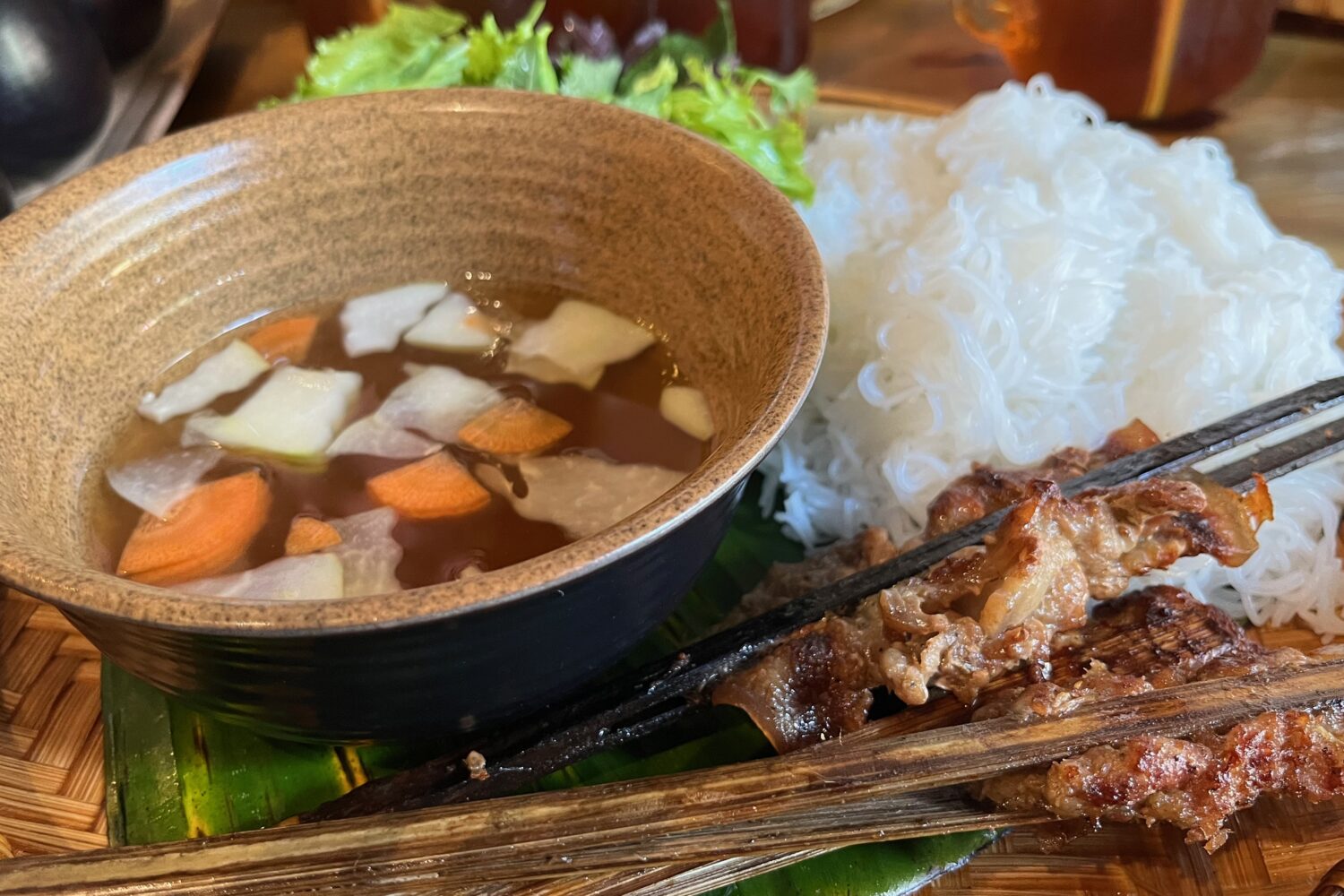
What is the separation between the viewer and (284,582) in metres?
1.55

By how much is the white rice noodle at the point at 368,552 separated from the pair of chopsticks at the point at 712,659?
301mm

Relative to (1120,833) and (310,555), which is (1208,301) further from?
(310,555)

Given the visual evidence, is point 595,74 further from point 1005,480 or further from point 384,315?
point 1005,480

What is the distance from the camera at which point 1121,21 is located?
2904 mm

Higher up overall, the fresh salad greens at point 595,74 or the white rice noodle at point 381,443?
the fresh salad greens at point 595,74

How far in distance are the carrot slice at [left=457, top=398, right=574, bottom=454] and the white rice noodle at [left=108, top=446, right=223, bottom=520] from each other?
48 cm

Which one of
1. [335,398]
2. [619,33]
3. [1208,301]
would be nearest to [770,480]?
[335,398]

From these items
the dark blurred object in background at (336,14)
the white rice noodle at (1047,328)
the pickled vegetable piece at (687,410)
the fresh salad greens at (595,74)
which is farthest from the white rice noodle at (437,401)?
the dark blurred object in background at (336,14)

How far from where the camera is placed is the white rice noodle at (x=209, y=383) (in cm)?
193

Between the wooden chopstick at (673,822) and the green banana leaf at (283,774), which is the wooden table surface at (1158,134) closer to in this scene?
the green banana leaf at (283,774)

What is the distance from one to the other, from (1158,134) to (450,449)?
8.92 feet

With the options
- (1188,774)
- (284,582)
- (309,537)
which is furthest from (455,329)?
(1188,774)

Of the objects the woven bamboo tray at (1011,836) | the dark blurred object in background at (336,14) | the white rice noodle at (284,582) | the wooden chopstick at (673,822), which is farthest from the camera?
the dark blurred object in background at (336,14)

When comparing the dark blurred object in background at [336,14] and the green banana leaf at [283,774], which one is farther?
the dark blurred object in background at [336,14]
